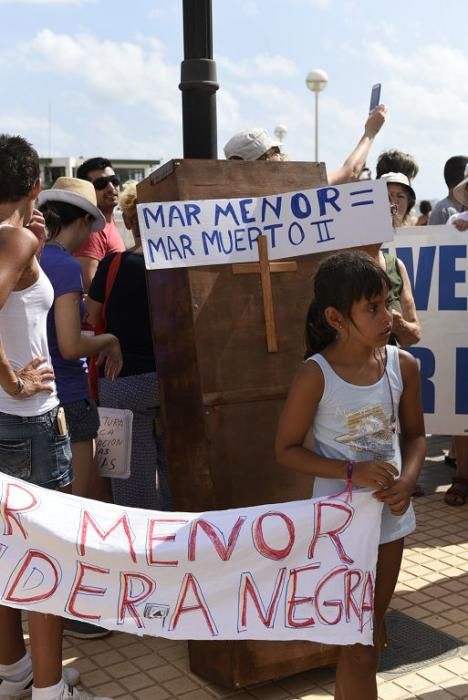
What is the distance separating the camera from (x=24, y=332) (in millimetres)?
2910

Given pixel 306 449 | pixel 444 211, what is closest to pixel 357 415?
pixel 306 449

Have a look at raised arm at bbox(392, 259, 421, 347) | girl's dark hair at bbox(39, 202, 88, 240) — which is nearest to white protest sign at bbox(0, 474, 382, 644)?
girl's dark hair at bbox(39, 202, 88, 240)

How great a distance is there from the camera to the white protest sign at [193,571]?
8.57 ft

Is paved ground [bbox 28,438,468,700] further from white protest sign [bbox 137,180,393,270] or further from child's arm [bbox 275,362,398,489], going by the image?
white protest sign [bbox 137,180,393,270]

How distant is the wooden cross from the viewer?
10.4 feet

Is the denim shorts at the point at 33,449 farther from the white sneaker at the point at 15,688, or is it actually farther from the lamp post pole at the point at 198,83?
the lamp post pole at the point at 198,83

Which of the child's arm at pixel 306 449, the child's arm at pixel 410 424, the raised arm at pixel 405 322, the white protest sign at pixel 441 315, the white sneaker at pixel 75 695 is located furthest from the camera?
the white protest sign at pixel 441 315

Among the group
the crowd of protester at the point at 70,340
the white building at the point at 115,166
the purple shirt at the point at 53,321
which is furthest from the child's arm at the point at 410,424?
the white building at the point at 115,166

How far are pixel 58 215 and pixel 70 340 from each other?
24.2 inches

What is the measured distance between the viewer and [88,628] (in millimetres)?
3775

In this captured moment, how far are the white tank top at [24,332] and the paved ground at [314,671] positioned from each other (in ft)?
3.70

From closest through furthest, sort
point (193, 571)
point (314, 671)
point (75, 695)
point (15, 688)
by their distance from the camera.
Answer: point (193, 571) → point (75, 695) → point (15, 688) → point (314, 671)

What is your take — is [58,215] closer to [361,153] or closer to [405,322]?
[361,153]

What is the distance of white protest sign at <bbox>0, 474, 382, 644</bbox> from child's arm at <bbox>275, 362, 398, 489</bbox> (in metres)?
0.14
